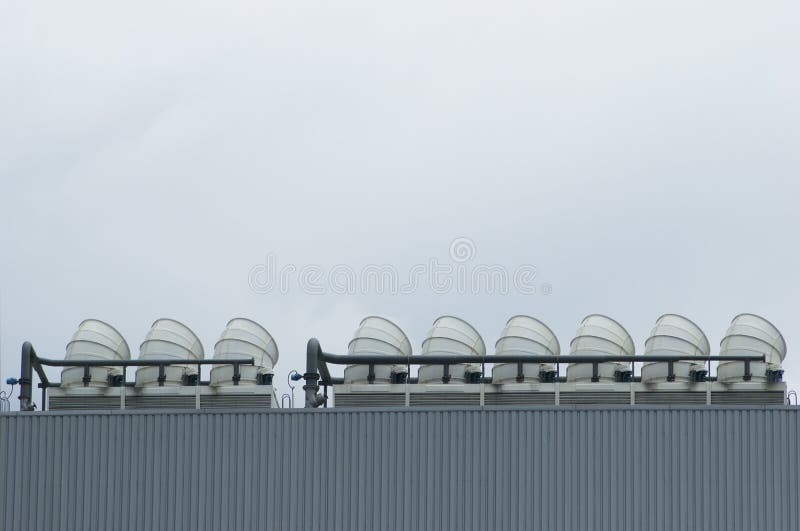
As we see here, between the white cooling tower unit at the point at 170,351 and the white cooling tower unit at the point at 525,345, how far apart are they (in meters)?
7.84

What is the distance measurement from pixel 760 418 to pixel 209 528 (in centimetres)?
1287

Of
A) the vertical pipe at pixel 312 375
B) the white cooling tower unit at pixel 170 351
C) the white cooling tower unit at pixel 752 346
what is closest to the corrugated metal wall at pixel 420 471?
the vertical pipe at pixel 312 375

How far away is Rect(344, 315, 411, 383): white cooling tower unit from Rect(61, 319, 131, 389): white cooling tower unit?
617cm

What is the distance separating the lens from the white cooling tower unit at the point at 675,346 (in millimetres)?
34438

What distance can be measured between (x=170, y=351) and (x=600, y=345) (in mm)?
11041

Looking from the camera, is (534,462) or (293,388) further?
(293,388)

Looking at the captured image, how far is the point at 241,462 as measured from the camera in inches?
1251

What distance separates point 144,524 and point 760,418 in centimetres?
1436

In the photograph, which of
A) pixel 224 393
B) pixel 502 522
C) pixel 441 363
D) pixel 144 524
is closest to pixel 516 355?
pixel 441 363

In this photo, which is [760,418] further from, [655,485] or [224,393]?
[224,393]

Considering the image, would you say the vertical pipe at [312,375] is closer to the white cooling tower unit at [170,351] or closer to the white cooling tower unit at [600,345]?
the white cooling tower unit at [170,351]

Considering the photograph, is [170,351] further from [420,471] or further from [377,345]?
[420,471]

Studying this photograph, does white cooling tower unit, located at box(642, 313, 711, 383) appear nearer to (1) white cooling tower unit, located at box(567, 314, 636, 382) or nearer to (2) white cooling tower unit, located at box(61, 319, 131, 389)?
(1) white cooling tower unit, located at box(567, 314, 636, 382)

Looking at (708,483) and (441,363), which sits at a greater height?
(441,363)
